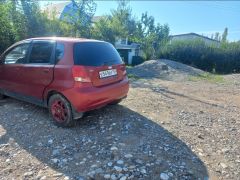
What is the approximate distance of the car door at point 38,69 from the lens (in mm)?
4055

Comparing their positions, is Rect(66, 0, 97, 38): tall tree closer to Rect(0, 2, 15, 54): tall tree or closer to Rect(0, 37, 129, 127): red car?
Rect(0, 2, 15, 54): tall tree

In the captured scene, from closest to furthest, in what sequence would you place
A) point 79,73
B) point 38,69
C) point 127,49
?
point 79,73, point 38,69, point 127,49

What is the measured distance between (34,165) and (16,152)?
54 cm

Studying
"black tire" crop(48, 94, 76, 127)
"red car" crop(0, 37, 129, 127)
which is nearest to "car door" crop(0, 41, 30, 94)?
"red car" crop(0, 37, 129, 127)

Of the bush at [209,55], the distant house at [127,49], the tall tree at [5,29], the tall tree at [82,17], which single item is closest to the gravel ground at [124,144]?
the tall tree at [5,29]

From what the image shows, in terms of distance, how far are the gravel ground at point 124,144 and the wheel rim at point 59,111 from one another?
193mm

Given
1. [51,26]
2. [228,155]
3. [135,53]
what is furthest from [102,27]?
[135,53]

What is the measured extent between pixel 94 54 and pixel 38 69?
1.20m

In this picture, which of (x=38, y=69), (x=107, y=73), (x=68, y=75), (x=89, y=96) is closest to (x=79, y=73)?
(x=68, y=75)

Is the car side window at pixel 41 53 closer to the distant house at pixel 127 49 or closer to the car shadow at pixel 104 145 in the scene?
the car shadow at pixel 104 145

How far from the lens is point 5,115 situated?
15.4 ft

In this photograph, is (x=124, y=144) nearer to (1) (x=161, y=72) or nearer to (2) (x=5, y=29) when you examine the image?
(2) (x=5, y=29)

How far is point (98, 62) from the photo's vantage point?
154 inches

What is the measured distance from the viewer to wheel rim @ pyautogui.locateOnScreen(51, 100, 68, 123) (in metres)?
4.00
